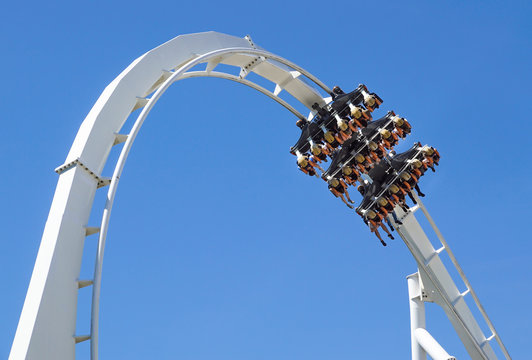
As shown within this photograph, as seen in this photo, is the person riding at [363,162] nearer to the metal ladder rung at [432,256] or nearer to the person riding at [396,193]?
the person riding at [396,193]

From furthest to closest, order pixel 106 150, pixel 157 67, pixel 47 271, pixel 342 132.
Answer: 1. pixel 342 132
2. pixel 157 67
3. pixel 106 150
4. pixel 47 271

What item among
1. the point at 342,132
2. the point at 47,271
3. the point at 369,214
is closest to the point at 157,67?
the point at 47,271

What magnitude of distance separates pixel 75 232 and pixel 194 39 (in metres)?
5.22

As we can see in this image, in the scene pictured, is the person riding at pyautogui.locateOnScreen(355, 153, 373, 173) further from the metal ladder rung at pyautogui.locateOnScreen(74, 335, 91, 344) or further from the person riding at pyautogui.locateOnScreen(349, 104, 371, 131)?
→ the metal ladder rung at pyautogui.locateOnScreen(74, 335, 91, 344)

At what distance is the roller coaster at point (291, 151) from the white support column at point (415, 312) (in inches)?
1.1

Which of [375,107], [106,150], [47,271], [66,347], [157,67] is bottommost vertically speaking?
[66,347]

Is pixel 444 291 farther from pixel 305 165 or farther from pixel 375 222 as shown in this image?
pixel 305 165

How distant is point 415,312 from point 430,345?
1.17 metres

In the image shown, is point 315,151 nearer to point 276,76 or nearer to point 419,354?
point 276,76

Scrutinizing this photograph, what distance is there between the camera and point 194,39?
13367 millimetres

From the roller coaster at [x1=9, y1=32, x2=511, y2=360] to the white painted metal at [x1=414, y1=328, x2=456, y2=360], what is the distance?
3 cm

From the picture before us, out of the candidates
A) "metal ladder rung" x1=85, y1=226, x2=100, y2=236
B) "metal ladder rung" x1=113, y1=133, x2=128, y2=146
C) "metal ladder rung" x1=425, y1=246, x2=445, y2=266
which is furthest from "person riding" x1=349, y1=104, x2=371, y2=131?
"metal ladder rung" x1=85, y1=226, x2=100, y2=236

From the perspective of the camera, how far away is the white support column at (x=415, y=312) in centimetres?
1891

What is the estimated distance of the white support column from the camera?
18906 mm
